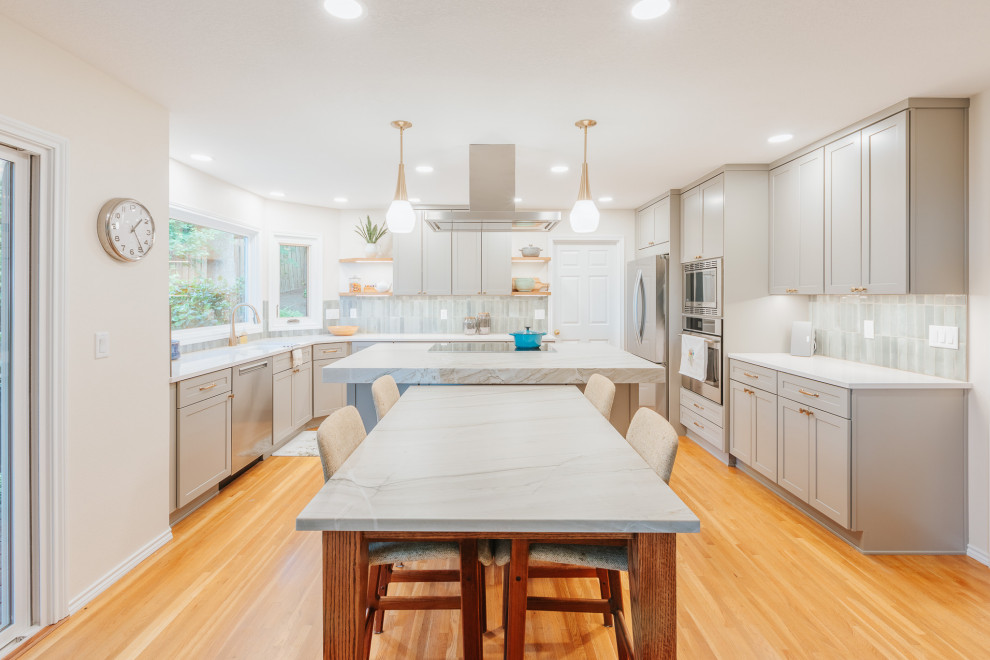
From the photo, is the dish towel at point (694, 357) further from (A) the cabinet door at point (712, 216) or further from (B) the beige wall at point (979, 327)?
(B) the beige wall at point (979, 327)

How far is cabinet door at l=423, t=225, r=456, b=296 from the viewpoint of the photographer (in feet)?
18.5

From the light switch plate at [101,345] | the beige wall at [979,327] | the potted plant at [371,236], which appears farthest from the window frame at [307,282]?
the beige wall at [979,327]

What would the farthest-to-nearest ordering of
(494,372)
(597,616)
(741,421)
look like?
1. (741,421)
2. (494,372)
3. (597,616)

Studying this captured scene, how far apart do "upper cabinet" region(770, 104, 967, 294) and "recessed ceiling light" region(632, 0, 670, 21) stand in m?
1.70

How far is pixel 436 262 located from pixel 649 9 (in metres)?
4.02

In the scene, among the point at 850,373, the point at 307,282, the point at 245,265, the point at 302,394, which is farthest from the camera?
the point at 307,282

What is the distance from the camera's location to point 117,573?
2369 millimetres

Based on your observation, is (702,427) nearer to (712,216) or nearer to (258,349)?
(712,216)

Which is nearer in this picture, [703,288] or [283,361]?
[703,288]

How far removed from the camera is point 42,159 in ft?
6.63

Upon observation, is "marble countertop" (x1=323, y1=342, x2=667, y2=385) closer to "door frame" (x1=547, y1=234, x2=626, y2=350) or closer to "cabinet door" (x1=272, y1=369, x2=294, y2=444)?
"cabinet door" (x1=272, y1=369, x2=294, y2=444)

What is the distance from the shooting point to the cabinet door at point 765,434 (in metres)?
3.34

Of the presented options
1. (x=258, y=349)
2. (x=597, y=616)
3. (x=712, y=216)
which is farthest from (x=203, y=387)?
(x=712, y=216)

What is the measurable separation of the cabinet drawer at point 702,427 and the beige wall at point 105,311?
380 cm
